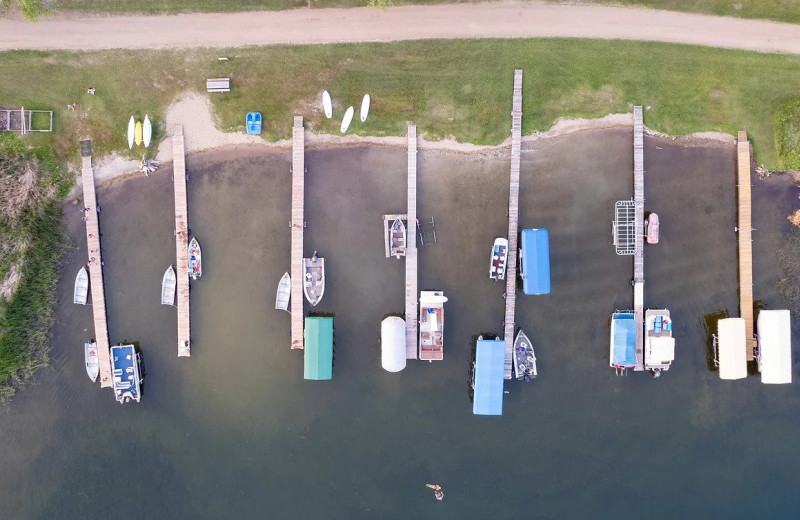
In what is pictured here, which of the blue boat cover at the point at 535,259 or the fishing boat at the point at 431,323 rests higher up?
the blue boat cover at the point at 535,259

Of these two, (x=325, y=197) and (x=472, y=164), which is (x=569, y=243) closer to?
(x=472, y=164)

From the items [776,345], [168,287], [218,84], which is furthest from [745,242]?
[168,287]

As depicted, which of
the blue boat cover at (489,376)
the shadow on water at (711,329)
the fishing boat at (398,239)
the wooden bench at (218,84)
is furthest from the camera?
the shadow on water at (711,329)

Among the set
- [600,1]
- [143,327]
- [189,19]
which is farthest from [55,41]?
[600,1]

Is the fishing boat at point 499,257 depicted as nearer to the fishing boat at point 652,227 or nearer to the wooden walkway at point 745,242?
Answer: the fishing boat at point 652,227

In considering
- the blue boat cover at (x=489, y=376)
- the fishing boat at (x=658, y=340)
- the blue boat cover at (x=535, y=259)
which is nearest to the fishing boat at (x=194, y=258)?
the blue boat cover at (x=489, y=376)

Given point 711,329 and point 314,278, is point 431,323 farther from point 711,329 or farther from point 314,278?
point 711,329

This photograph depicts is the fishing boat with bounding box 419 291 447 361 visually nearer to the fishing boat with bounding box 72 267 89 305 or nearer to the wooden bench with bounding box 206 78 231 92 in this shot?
the wooden bench with bounding box 206 78 231 92
